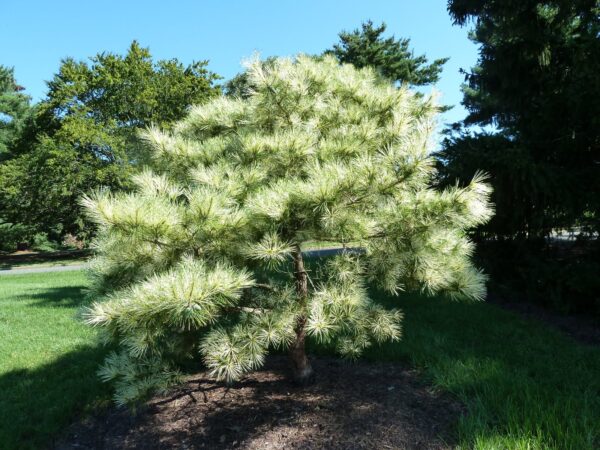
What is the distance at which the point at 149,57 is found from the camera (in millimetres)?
19625

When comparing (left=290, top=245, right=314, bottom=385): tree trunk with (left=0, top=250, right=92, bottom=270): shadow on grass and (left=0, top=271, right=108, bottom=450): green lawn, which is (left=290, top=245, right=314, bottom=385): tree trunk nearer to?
(left=0, top=271, right=108, bottom=450): green lawn

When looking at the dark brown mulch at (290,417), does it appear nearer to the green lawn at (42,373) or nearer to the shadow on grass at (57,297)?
the green lawn at (42,373)

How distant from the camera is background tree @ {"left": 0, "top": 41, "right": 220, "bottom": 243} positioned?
17.6 metres

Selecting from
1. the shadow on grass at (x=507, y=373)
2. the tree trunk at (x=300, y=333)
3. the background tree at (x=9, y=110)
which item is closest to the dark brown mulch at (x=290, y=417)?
the tree trunk at (x=300, y=333)

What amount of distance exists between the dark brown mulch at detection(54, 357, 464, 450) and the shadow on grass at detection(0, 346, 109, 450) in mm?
224

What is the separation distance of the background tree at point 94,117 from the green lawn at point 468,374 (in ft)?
42.7

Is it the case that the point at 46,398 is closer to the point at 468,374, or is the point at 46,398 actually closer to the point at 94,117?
the point at 468,374

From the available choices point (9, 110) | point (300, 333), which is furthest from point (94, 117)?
point (300, 333)

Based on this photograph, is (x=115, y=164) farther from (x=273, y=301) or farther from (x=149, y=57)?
(x=273, y=301)

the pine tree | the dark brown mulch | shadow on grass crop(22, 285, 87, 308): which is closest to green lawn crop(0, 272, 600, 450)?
the dark brown mulch

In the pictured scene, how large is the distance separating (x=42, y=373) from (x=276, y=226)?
11.6 feet

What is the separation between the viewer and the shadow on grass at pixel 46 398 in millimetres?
3096

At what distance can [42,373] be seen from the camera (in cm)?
429

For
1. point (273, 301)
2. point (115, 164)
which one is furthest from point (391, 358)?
point (115, 164)
